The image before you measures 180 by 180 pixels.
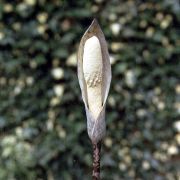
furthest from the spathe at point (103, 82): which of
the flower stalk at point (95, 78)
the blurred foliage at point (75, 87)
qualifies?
the blurred foliage at point (75, 87)

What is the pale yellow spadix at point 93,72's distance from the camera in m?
0.80

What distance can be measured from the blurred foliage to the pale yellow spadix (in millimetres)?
1696

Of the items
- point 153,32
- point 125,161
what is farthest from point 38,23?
point 125,161

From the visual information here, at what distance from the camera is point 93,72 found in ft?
2.65

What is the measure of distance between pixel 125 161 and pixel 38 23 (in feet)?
2.80

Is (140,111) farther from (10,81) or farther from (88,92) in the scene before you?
(88,92)

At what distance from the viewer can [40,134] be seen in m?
2.57

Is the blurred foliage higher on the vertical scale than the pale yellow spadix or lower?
higher

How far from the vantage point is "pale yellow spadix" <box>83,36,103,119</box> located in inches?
31.5

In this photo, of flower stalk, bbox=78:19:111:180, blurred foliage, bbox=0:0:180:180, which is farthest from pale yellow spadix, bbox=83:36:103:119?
blurred foliage, bbox=0:0:180:180

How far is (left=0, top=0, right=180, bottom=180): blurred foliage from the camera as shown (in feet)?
8.26

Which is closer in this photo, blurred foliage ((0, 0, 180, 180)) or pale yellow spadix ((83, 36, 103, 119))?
pale yellow spadix ((83, 36, 103, 119))

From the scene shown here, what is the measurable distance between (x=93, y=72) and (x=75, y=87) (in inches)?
68.0

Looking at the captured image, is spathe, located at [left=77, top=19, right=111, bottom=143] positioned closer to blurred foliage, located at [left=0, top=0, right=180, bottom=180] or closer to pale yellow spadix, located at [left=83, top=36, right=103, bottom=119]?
pale yellow spadix, located at [left=83, top=36, right=103, bottom=119]
